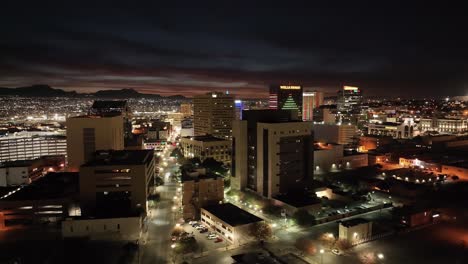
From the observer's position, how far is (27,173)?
2780 centimetres

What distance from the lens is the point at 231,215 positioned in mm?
18328

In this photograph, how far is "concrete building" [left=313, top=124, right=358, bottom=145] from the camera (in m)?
44.0

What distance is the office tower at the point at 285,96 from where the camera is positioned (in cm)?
5544

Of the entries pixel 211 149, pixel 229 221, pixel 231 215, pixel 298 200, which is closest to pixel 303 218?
pixel 298 200

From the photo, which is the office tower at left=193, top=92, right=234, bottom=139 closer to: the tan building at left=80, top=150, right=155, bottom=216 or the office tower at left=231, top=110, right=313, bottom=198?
the office tower at left=231, top=110, right=313, bottom=198

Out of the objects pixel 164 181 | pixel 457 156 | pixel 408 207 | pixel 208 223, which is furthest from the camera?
pixel 457 156

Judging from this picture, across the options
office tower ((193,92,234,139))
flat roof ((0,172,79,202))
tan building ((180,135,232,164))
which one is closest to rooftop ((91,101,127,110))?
tan building ((180,135,232,164))

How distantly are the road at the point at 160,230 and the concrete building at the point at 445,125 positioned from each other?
4808 cm

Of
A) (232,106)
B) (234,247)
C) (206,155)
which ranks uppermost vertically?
(232,106)

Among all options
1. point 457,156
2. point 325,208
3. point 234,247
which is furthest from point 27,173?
point 457,156

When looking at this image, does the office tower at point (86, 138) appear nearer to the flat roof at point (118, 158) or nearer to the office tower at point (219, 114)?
the flat roof at point (118, 158)

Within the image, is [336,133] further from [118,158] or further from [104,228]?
[104,228]

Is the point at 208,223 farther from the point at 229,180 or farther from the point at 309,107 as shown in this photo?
the point at 309,107

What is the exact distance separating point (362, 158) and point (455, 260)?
19948mm
